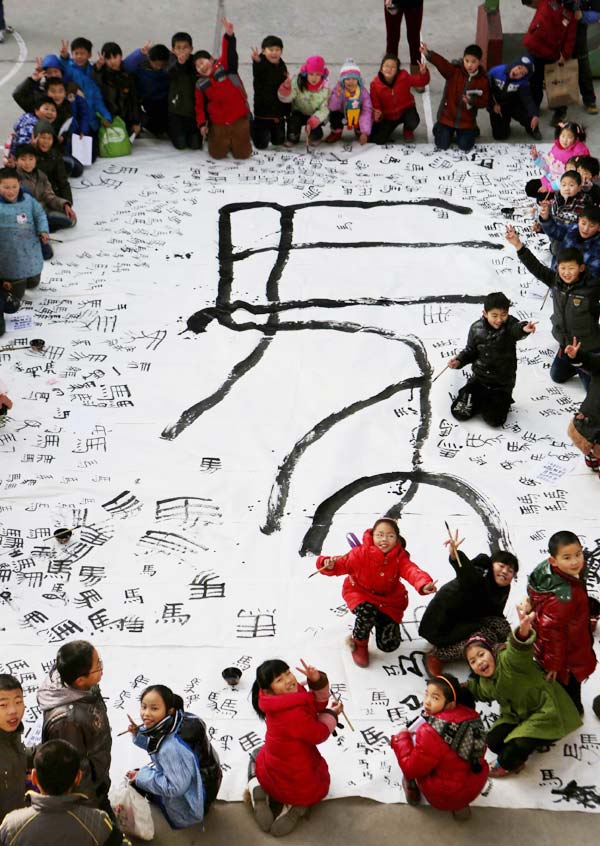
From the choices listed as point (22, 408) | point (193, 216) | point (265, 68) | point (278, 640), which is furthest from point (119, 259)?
point (278, 640)

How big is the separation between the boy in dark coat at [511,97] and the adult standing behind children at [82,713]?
643 cm

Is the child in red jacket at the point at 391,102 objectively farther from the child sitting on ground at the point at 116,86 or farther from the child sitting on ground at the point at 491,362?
the child sitting on ground at the point at 491,362

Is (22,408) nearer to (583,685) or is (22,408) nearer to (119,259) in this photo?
(119,259)

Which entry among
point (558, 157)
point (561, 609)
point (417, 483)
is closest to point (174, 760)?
point (561, 609)

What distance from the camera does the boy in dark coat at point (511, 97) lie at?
8.95m

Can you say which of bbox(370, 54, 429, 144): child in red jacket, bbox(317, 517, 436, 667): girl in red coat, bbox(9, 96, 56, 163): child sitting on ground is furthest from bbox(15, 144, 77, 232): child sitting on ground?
bbox(317, 517, 436, 667): girl in red coat

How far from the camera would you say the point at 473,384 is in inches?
242

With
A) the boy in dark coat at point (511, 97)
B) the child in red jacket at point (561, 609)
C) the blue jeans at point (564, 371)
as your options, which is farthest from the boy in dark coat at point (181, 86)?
the child in red jacket at point (561, 609)

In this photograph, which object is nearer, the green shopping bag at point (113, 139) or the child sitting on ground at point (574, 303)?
the child sitting on ground at point (574, 303)

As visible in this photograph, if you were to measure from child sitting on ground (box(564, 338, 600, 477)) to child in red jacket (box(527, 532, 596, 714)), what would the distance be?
1423mm

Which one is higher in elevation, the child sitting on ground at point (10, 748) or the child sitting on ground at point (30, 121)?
the child sitting on ground at point (30, 121)

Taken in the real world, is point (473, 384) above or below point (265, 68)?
below

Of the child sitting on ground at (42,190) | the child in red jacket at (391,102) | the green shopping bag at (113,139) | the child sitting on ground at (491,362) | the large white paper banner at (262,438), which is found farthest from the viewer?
the child in red jacket at (391,102)

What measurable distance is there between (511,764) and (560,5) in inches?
270
